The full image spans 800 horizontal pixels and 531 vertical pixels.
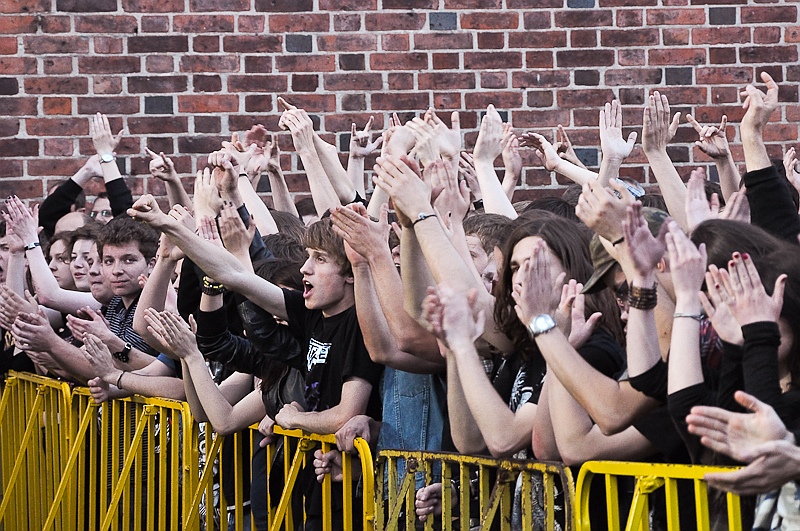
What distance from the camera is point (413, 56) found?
674cm

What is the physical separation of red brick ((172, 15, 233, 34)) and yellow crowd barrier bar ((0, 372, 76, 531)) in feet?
6.60

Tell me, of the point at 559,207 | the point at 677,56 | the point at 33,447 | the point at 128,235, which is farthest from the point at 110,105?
the point at 559,207

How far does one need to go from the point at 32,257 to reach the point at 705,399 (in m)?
4.45

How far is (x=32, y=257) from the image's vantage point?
245 inches

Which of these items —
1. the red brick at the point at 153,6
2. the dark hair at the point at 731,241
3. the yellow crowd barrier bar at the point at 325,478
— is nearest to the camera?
the dark hair at the point at 731,241

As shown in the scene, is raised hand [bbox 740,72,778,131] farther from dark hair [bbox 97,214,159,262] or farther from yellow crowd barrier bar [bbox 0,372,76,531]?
yellow crowd barrier bar [bbox 0,372,76,531]

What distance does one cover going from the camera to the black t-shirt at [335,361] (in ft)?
13.0

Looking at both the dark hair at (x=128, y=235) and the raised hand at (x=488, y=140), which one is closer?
the raised hand at (x=488, y=140)

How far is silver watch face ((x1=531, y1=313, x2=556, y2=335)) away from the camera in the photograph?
2.85 metres

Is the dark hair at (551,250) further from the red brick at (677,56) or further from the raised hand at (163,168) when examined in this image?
the red brick at (677,56)

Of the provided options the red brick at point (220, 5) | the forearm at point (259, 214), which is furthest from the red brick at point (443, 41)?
the forearm at point (259, 214)

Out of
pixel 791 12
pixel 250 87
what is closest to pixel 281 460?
pixel 250 87

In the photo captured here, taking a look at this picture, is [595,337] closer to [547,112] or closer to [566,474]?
[566,474]

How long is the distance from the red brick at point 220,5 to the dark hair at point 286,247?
2093 mm
